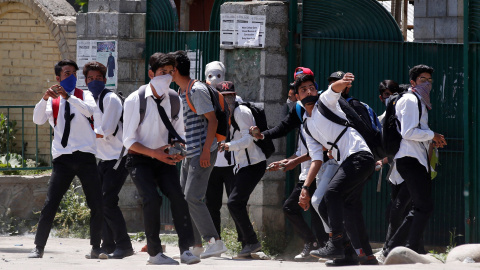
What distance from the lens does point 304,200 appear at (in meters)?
7.99

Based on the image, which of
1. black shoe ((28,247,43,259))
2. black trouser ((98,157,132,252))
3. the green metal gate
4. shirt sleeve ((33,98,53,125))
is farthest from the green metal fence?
black shoe ((28,247,43,259))

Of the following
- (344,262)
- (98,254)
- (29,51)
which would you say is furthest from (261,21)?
(29,51)

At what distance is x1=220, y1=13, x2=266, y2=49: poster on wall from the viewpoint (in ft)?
32.3

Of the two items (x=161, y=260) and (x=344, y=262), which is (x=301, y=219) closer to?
(x=344, y=262)

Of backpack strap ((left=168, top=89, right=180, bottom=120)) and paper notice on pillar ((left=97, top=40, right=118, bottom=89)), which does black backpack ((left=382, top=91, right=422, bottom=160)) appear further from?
paper notice on pillar ((left=97, top=40, right=118, bottom=89))

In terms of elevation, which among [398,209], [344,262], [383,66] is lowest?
[344,262]

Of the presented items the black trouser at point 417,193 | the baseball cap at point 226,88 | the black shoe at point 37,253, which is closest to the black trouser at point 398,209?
the black trouser at point 417,193

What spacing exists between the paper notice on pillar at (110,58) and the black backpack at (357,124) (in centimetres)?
361

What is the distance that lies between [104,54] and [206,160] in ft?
11.6

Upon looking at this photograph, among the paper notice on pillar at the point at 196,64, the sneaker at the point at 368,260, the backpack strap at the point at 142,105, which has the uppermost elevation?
the paper notice on pillar at the point at 196,64

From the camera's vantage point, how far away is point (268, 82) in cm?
977

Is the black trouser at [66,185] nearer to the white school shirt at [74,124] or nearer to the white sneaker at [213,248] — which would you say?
the white school shirt at [74,124]

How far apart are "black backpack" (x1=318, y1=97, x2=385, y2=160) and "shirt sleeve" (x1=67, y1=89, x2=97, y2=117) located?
2.08 meters

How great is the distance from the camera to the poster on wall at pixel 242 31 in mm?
9836
